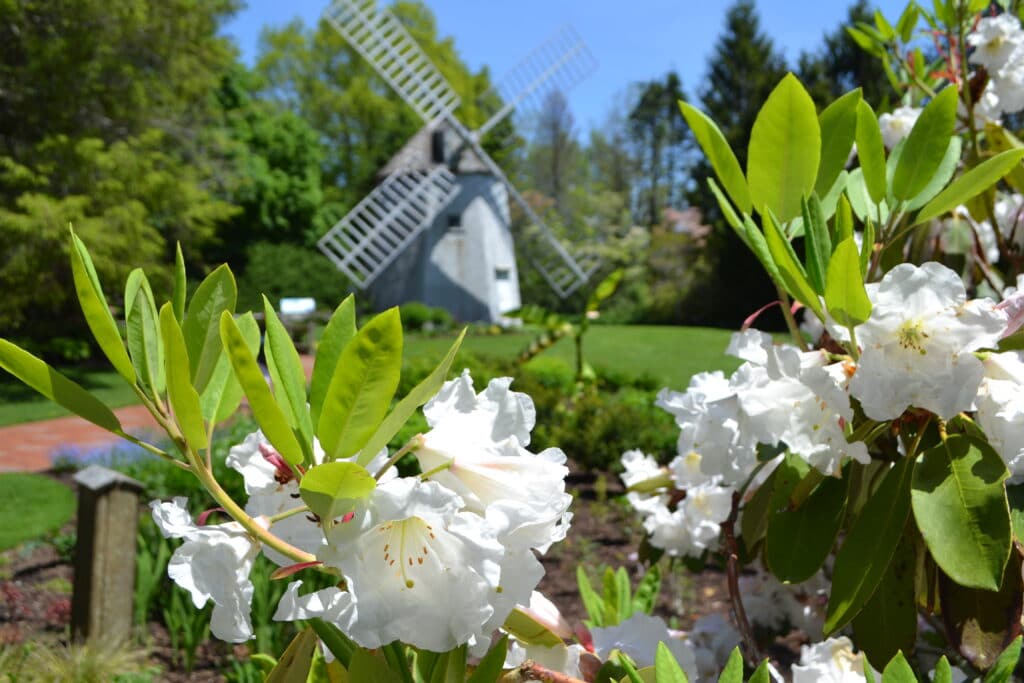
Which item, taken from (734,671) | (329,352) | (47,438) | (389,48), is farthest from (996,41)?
(389,48)

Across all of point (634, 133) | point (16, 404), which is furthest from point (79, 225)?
point (634, 133)

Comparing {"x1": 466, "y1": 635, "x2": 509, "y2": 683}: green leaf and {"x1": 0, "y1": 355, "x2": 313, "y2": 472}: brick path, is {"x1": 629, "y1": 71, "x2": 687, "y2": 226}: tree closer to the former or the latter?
{"x1": 0, "y1": 355, "x2": 313, "y2": 472}: brick path

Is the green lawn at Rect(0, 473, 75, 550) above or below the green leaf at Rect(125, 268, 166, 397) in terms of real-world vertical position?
below

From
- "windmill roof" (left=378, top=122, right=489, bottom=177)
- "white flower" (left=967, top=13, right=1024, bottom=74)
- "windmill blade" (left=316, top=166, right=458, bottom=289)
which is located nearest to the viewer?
"white flower" (left=967, top=13, right=1024, bottom=74)

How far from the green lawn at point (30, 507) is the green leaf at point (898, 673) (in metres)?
4.74

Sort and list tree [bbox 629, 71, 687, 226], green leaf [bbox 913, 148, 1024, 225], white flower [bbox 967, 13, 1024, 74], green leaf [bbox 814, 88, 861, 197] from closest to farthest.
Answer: green leaf [bbox 913, 148, 1024, 225] → green leaf [bbox 814, 88, 861, 197] → white flower [bbox 967, 13, 1024, 74] → tree [bbox 629, 71, 687, 226]

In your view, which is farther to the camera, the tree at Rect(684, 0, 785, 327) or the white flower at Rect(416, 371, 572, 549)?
the tree at Rect(684, 0, 785, 327)

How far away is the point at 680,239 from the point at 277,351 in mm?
23462

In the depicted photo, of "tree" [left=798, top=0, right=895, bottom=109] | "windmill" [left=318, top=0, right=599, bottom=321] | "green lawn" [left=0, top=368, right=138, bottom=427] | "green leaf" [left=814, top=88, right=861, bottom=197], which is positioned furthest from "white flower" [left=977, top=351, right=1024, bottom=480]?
"tree" [left=798, top=0, right=895, bottom=109]

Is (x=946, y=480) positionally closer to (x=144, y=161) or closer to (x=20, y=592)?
(x=20, y=592)

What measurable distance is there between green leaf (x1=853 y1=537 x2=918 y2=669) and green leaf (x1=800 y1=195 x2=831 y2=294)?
370 mm

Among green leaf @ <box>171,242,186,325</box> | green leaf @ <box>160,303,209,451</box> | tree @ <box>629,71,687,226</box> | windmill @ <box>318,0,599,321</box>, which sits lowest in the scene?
tree @ <box>629,71,687,226</box>

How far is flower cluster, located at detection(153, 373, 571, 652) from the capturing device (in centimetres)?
48

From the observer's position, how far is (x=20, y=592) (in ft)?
11.4
